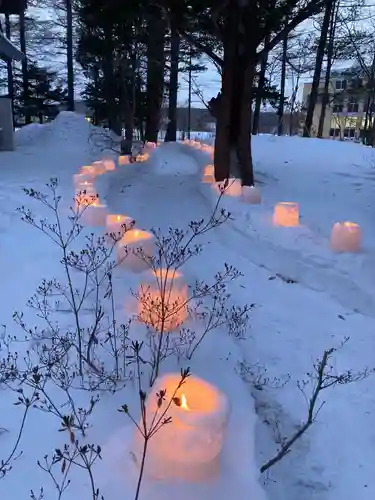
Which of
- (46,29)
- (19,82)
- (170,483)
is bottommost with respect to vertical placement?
(170,483)

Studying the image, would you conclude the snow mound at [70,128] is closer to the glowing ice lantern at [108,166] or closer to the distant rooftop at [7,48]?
the distant rooftop at [7,48]

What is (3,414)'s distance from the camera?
265cm

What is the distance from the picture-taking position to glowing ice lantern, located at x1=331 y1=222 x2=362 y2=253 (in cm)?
551

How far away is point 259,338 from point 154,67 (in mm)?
11715

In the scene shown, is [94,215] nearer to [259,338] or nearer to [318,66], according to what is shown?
[259,338]

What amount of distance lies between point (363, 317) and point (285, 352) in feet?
3.66

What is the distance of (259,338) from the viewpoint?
4.14 metres

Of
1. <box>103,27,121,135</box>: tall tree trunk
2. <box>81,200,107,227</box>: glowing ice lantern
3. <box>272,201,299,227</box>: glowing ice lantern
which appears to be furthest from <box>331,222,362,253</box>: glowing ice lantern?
<box>103,27,121,135</box>: tall tree trunk

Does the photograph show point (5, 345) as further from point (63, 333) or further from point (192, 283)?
point (192, 283)

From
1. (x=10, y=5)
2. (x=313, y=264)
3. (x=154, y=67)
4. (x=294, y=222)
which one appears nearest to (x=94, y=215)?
(x=294, y=222)

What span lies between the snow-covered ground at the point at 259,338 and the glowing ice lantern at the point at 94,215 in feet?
2.48

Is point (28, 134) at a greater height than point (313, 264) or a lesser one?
greater

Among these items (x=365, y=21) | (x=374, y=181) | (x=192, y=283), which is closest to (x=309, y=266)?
(x=192, y=283)

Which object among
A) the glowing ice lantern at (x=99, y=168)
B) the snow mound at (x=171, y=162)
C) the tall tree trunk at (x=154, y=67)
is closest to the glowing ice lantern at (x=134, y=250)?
the glowing ice lantern at (x=99, y=168)
